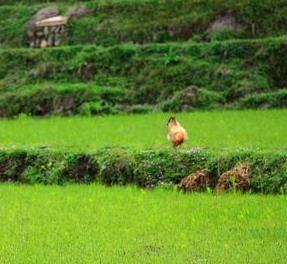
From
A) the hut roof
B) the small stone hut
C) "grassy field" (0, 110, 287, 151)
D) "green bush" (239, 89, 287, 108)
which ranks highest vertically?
the hut roof

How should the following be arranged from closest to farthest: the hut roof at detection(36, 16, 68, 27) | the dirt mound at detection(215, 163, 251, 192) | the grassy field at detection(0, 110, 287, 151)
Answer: the dirt mound at detection(215, 163, 251, 192) → the grassy field at detection(0, 110, 287, 151) → the hut roof at detection(36, 16, 68, 27)

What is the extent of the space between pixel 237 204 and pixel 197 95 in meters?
11.9

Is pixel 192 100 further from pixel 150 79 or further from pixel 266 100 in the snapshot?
pixel 150 79

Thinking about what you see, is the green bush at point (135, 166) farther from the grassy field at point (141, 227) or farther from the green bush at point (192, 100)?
the green bush at point (192, 100)

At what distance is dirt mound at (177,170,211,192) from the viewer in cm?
1217

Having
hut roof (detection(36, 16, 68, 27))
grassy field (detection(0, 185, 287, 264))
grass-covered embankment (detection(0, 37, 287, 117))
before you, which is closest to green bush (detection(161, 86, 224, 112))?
grass-covered embankment (detection(0, 37, 287, 117))

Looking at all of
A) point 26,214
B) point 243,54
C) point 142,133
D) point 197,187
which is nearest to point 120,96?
point 243,54

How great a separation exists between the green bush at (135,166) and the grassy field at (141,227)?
25.9 inches

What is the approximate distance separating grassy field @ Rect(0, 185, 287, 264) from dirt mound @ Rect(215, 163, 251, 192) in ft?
1.83

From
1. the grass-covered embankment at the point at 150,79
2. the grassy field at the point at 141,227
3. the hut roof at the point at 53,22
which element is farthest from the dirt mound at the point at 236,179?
the hut roof at the point at 53,22

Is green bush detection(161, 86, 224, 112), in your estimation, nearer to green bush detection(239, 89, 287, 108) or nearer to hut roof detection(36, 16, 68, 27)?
green bush detection(239, 89, 287, 108)

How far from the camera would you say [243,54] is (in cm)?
2406

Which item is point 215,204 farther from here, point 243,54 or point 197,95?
point 243,54

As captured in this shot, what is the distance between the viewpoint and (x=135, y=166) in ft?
43.2
